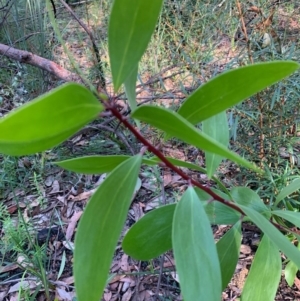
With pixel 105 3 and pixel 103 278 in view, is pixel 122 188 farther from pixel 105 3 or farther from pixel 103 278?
pixel 105 3

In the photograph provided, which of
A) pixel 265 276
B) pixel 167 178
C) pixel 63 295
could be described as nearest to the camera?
pixel 265 276

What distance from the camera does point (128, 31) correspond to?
0.43 meters

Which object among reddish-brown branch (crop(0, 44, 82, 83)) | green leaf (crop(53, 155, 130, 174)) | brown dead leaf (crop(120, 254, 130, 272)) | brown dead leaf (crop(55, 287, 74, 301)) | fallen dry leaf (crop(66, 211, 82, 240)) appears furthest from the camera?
reddish-brown branch (crop(0, 44, 82, 83))

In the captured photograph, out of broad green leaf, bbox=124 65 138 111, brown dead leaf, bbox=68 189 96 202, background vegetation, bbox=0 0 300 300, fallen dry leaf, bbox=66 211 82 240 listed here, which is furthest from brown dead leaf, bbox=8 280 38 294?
broad green leaf, bbox=124 65 138 111

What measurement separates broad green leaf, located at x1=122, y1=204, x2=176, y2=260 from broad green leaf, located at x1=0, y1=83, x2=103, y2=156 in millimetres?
296

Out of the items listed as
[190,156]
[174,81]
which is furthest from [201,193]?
[174,81]

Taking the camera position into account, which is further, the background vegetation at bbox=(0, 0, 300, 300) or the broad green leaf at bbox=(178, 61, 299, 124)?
the background vegetation at bbox=(0, 0, 300, 300)

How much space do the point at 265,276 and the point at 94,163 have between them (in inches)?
16.4

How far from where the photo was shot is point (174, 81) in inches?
80.7

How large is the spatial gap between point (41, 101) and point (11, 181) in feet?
4.91

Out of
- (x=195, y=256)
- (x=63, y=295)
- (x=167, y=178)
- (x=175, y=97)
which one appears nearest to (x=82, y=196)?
(x=167, y=178)

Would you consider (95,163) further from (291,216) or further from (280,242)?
(291,216)

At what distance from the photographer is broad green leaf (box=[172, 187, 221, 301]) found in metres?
0.51

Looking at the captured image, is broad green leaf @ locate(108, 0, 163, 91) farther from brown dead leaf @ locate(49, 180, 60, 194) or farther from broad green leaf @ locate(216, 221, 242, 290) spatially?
brown dead leaf @ locate(49, 180, 60, 194)
